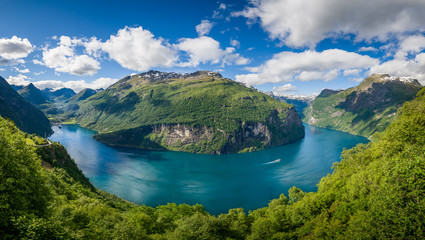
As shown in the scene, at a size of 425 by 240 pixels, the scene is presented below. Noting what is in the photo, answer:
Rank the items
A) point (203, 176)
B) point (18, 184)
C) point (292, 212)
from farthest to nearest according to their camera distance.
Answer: point (203, 176) → point (292, 212) → point (18, 184)

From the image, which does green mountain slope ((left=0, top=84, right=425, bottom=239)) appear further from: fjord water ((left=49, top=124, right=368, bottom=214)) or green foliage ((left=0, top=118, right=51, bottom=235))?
fjord water ((left=49, top=124, right=368, bottom=214))

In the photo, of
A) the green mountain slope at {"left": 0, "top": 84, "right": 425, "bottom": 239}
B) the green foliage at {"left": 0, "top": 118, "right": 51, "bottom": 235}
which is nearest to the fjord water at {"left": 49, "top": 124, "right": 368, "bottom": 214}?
the green mountain slope at {"left": 0, "top": 84, "right": 425, "bottom": 239}

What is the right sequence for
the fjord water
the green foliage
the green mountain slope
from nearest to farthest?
the green foliage
the green mountain slope
the fjord water

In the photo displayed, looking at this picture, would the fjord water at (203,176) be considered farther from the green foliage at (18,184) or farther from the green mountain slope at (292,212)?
the green foliage at (18,184)

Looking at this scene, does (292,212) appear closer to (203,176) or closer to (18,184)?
(18,184)

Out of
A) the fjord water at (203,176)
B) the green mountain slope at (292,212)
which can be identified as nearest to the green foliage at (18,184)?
the green mountain slope at (292,212)

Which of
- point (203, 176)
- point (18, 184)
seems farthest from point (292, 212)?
point (203, 176)

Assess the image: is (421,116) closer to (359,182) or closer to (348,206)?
(359,182)

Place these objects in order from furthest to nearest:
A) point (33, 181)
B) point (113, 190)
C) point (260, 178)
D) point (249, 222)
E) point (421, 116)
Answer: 1. point (260, 178)
2. point (113, 190)
3. point (249, 222)
4. point (421, 116)
5. point (33, 181)

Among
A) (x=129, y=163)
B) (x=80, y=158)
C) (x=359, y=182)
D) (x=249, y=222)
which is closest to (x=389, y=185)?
(x=359, y=182)
